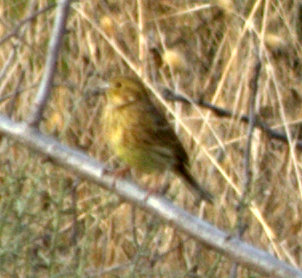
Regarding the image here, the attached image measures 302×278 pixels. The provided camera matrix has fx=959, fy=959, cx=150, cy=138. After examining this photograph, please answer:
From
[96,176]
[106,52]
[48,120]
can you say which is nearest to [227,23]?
[106,52]

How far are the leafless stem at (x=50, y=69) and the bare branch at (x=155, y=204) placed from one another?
3 centimetres

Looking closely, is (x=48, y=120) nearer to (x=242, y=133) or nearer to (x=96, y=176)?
(x=242, y=133)

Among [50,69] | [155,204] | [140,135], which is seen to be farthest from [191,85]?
[155,204]

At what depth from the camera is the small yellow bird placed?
3.37 meters

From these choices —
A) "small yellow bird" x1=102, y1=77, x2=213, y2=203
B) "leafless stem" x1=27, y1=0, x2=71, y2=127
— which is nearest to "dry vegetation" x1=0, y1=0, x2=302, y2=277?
"small yellow bird" x1=102, y1=77, x2=213, y2=203

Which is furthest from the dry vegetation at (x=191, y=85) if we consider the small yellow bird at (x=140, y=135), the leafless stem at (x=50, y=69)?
the leafless stem at (x=50, y=69)

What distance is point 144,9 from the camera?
5.01m

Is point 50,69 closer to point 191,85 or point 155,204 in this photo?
point 155,204

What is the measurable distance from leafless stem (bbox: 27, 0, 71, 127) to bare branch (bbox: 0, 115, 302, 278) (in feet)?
0.10

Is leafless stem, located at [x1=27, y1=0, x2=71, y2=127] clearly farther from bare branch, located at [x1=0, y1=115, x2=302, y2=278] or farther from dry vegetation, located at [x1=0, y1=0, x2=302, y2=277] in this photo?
dry vegetation, located at [x1=0, y1=0, x2=302, y2=277]

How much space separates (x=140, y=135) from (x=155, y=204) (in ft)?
4.85

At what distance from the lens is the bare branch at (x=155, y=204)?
1.82 meters

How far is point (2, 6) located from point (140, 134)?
1977 millimetres

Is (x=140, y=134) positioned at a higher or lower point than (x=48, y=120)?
higher
